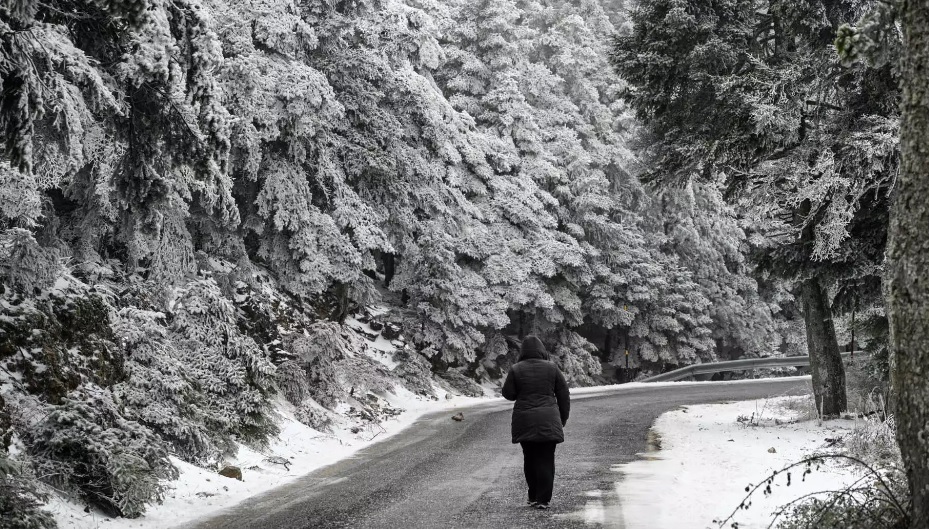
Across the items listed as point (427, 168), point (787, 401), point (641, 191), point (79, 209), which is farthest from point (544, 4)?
point (79, 209)

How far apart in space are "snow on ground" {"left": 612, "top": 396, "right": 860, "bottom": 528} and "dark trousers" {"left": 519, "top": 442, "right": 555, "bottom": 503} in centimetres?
47

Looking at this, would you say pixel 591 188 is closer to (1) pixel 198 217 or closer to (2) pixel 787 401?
(2) pixel 787 401

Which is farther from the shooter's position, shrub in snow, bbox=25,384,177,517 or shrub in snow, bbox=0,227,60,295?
shrub in snow, bbox=0,227,60,295

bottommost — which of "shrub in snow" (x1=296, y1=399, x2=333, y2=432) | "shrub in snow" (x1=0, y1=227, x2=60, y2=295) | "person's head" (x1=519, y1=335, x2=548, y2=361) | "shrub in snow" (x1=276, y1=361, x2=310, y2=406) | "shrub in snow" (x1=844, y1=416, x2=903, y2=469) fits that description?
"shrub in snow" (x1=296, y1=399, x2=333, y2=432)

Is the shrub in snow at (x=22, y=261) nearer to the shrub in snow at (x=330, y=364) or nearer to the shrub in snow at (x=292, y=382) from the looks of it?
the shrub in snow at (x=292, y=382)

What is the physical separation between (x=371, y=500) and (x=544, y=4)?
37.3 m

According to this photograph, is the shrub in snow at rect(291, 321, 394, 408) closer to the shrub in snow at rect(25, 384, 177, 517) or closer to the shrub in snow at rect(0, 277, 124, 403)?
the shrub in snow at rect(0, 277, 124, 403)

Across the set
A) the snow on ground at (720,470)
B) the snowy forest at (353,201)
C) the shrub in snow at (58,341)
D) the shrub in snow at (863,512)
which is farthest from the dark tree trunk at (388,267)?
the shrub in snow at (863,512)

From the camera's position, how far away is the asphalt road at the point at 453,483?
22.1 feet

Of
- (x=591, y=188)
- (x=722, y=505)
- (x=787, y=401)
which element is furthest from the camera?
(x=591, y=188)

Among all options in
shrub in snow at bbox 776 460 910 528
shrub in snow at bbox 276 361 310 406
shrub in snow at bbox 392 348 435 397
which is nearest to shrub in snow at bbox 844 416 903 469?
shrub in snow at bbox 776 460 910 528

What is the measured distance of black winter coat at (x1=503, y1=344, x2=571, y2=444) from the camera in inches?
282

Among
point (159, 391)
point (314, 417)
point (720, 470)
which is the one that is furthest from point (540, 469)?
point (314, 417)

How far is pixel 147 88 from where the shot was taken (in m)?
7.16
